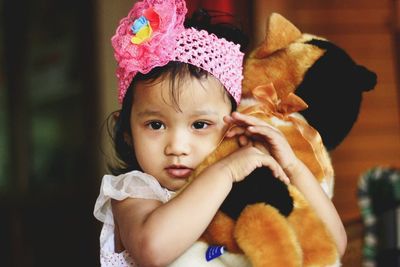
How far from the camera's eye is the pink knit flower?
1.15 m

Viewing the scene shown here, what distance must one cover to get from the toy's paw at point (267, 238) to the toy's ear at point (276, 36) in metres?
0.33

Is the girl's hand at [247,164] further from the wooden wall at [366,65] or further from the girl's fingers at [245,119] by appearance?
the wooden wall at [366,65]

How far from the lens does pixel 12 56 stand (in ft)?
10.0

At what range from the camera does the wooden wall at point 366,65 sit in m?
2.31

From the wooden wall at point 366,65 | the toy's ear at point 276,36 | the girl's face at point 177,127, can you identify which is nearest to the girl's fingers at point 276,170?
the girl's face at point 177,127

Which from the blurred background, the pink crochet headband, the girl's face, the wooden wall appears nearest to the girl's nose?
the girl's face

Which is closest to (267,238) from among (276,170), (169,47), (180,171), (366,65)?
(276,170)

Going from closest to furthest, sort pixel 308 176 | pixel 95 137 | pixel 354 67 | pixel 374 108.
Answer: pixel 308 176, pixel 354 67, pixel 374 108, pixel 95 137

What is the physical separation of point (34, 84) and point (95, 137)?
364 mm

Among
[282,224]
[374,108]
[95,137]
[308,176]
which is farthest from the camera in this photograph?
[95,137]

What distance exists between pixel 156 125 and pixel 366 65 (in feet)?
4.29

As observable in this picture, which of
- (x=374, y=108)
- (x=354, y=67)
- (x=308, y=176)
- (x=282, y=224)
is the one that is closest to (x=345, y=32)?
(x=374, y=108)

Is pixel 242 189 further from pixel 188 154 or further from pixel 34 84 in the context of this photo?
pixel 34 84

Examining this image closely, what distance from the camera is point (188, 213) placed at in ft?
3.36
